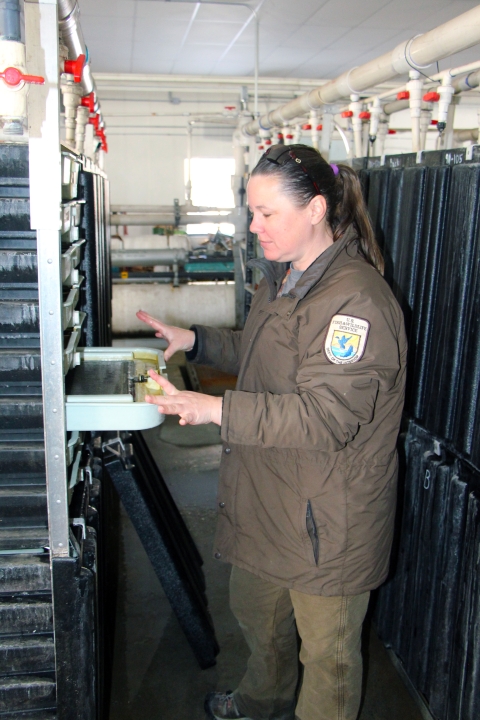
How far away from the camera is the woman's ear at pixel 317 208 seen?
4.36 ft

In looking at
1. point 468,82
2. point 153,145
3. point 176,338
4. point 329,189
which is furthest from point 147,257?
point 329,189

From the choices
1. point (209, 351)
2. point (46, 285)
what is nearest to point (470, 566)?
point (209, 351)

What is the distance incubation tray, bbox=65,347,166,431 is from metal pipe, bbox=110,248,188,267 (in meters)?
4.07

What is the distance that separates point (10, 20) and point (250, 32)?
4656mm

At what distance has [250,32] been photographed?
16.6 feet

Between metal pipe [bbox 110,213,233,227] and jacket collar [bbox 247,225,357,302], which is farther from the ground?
metal pipe [bbox 110,213,233,227]

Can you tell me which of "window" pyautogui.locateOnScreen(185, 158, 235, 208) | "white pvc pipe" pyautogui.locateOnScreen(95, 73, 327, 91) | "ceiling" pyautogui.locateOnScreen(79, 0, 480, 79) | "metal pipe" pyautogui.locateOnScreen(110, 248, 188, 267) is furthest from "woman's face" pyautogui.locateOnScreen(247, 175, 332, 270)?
"window" pyautogui.locateOnScreen(185, 158, 235, 208)

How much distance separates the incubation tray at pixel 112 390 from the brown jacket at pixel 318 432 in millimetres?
202

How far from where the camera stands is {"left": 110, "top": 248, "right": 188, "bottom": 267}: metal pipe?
5750mm

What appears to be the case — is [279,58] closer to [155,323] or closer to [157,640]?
[155,323]

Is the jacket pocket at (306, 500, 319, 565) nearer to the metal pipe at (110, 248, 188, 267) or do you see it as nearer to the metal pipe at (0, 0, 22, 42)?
the metal pipe at (0, 0, 22, 42)

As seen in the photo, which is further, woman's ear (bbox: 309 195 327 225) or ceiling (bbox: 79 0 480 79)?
ceiling (bbox: 79 0 480 79)

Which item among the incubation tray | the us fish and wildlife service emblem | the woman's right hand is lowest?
the incubation tray

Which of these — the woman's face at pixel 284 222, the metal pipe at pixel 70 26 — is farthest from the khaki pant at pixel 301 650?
the metal pipe at pixel 70 26
